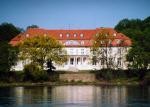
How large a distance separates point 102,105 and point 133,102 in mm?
5758

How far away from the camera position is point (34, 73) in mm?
123000

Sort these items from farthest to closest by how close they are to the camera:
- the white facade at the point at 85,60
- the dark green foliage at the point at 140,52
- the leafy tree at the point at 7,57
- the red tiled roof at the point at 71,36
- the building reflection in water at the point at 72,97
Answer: the red tiled roof at the point at 71,36 → the white facade at the point at 85,60 → the dark green foliage at the point at 140,52 → the leafy tree at the point at 7,57 → the building reflection in water at the point at 72,97

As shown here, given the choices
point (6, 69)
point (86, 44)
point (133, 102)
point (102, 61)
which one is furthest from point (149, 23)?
point (133, 102)

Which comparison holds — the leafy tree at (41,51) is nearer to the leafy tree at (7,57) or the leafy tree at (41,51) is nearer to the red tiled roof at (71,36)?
the leafy tree at (7,57)

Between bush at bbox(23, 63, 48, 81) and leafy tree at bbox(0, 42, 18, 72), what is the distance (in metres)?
4.05

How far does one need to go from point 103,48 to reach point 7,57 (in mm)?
18600

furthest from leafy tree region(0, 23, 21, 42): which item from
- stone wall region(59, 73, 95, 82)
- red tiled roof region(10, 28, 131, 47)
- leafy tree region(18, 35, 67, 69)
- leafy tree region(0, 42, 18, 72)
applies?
stone wall region(59, 73, 95, 82)

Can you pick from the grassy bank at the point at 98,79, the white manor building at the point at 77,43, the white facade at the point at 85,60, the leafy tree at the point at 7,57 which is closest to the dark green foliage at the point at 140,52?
the grassy bank at the point at 98,79

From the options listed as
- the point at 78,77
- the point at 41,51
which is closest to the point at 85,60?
the point at 78,77

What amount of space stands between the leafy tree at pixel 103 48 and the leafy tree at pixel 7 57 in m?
15.3

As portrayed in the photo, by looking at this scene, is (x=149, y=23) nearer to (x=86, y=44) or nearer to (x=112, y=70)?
(x=86, y=44)

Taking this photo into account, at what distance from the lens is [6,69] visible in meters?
126

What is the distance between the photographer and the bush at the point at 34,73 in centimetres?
12306

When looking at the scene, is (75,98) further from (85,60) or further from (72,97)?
(85,60)
